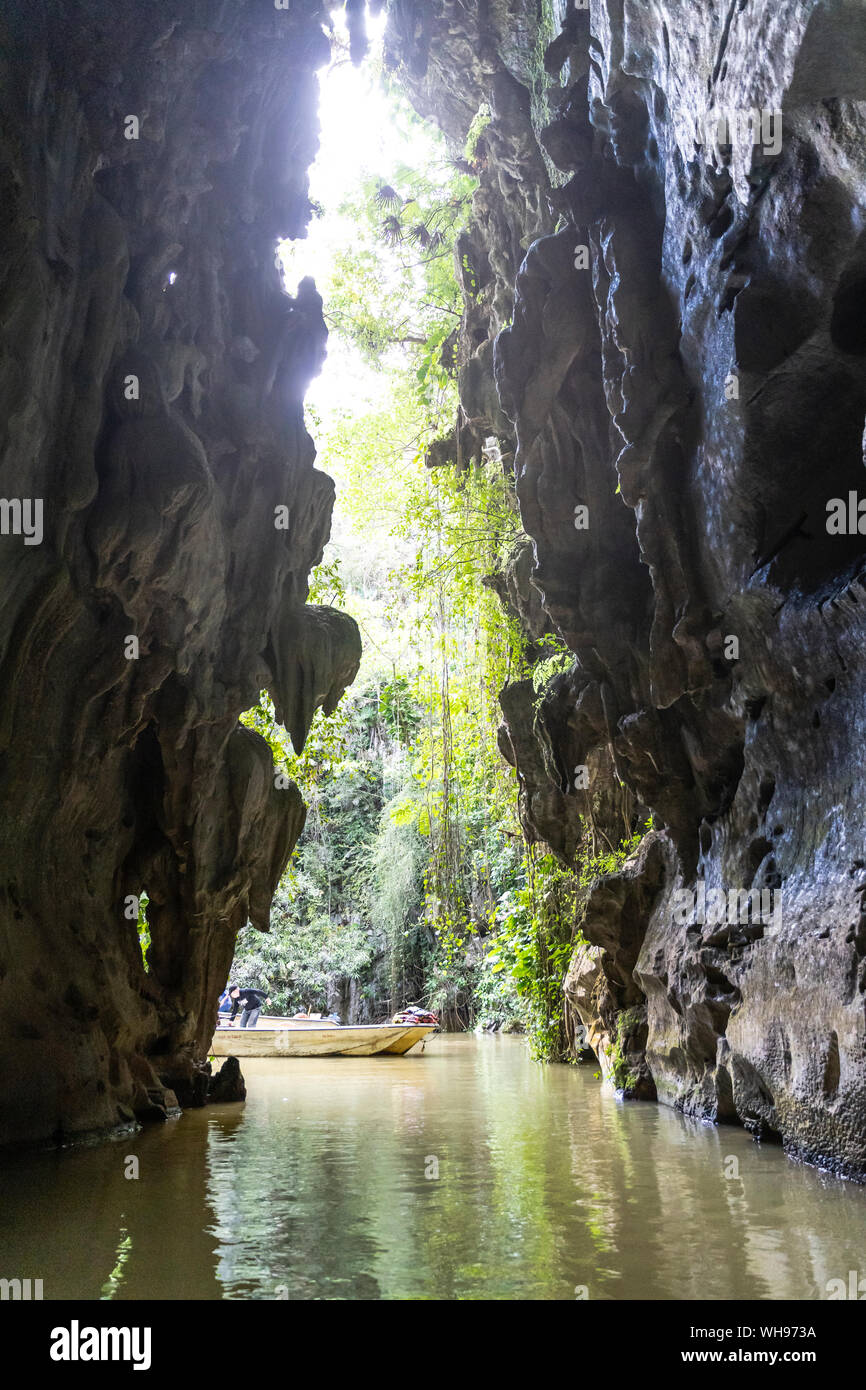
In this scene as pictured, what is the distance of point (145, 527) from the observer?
838cm

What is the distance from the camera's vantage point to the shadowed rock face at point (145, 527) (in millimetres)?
7844

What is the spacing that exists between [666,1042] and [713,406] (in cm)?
594

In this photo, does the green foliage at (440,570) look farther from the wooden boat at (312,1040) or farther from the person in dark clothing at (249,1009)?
the person in dark clothing at (249,1009)

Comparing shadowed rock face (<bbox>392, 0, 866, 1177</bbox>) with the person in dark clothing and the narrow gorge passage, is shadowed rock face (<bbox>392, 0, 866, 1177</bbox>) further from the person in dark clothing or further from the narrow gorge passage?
the person in dark clothing

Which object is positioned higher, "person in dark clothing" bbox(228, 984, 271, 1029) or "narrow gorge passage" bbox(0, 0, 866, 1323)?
"narrow gorge passage" bbox(0, 0, 866, 1323)

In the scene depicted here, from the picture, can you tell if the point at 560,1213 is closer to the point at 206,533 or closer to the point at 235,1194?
the point at 235,1194

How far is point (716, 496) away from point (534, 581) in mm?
3138

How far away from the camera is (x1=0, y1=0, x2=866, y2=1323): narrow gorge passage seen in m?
5.93

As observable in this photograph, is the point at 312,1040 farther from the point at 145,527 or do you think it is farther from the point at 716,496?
the point at 716,496

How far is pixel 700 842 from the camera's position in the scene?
10094 millimetres

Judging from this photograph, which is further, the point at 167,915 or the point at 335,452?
the point at 335,452

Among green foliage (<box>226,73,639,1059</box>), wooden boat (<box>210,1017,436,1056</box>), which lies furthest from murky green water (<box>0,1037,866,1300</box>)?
wooden boat (<box>210,1017,436,1056</box>)

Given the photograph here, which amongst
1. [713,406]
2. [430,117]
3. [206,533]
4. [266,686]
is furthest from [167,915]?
[430,117]

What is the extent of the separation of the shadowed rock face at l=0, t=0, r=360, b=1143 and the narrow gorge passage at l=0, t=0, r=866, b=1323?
0.04 meters
